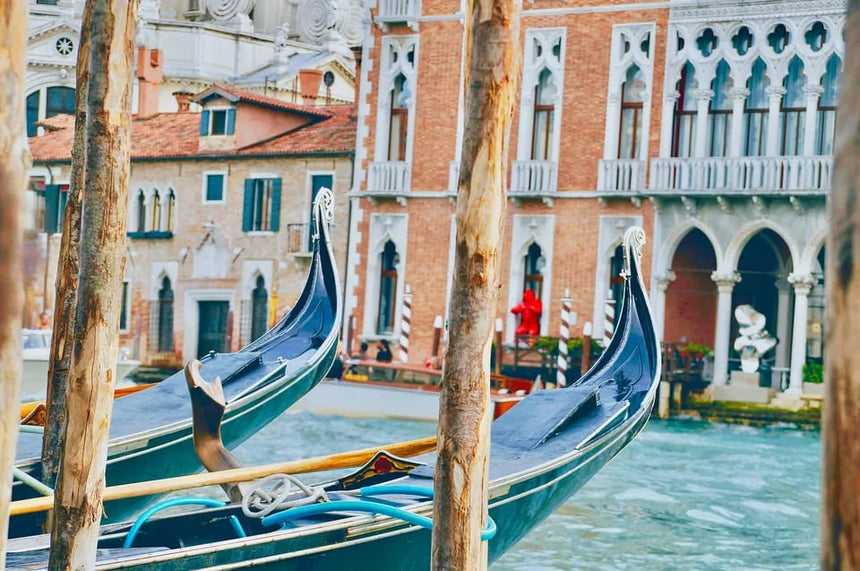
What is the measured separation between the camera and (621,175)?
1519 cm

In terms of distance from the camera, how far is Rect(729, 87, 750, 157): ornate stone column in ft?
47.8

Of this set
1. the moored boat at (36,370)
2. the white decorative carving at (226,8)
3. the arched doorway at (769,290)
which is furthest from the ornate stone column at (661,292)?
the white decorative carving at (226,8)

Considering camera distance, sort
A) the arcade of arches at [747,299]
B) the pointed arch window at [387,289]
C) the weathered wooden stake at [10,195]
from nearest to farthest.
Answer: the weathered wooden stake at [10,195]
the arcade of arches at [747,299]
the pointed arch window at [387,289]

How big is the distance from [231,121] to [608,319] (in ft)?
18.4

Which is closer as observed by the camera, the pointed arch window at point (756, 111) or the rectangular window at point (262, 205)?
the pointed arch window at point (756, 111)

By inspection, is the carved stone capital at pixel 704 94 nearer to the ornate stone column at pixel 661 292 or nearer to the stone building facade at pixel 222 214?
the ornate stone column at pixel 661 292

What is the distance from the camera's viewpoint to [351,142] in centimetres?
1730

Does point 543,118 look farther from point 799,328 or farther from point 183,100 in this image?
point 183,100

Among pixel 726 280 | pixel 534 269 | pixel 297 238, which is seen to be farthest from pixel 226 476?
pixel 297 238

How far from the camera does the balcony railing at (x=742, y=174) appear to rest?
1423 cm

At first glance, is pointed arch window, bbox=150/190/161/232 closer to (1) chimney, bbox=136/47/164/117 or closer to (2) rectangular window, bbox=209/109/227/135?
(2) rectangular window, bbox=209/109/227/135

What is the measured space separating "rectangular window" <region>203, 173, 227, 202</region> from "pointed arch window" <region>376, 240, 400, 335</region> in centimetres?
253

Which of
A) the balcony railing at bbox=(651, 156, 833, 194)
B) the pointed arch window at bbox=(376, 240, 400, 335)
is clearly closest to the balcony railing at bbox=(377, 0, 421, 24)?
the pointed arch window at bbox=(376, 240, 400, 335)

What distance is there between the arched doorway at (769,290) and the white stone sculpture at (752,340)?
203mm
